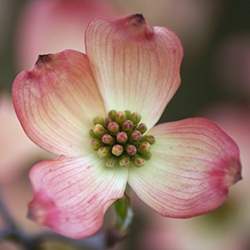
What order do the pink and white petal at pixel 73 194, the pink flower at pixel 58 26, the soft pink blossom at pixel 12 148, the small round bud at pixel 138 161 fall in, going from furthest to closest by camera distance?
the pink flower at pixel 58 26 < the soft pink blossom at pixel 12 148 < the small round bud at pixel 138 161 < the pink and white petal at pixel 73 194

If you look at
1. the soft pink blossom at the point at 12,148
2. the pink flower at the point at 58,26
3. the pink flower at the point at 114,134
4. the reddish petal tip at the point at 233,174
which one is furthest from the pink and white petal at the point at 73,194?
the pink flower at the point at 58,26

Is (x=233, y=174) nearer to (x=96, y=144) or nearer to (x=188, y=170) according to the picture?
(x=188, y=170)

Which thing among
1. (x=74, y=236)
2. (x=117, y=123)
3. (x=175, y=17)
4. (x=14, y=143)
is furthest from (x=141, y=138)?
(x=175, y=17)

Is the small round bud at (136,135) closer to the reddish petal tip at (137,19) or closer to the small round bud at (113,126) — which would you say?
the small round bud at (113,126)

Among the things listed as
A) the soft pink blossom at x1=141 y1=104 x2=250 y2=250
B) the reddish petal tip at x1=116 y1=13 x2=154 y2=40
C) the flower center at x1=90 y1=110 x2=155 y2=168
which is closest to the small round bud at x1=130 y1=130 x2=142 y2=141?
the flower center at x1=90 y1=110 x2=155 y2=168

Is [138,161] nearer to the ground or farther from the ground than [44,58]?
nearer to the ground

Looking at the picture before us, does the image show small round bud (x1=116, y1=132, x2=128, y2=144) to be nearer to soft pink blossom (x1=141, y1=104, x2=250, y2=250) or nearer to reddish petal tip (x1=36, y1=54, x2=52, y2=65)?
reddish petal tip (x1=36, y1=54, x2=52, y2=65)

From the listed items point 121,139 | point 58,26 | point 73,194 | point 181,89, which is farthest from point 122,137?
point 181,89

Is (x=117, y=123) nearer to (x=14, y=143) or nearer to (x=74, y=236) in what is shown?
(x=74, y=236)
